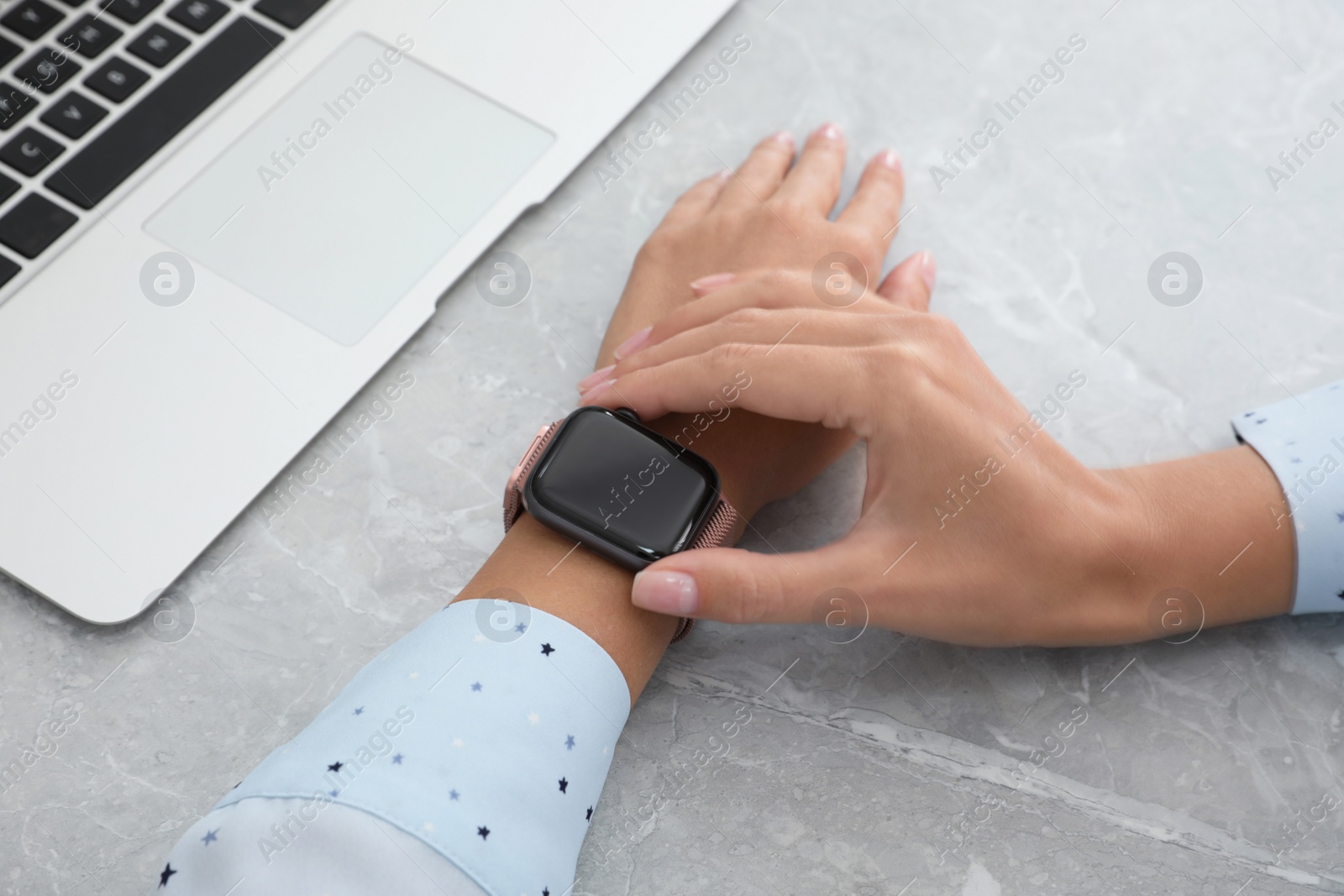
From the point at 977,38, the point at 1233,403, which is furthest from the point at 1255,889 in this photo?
the point at 977,38

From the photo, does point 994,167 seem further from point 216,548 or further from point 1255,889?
point 216,548

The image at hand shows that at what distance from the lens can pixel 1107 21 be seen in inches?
39.0

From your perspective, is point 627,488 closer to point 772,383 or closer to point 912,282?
point 772,383

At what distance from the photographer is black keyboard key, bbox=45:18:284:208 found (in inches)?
28.8

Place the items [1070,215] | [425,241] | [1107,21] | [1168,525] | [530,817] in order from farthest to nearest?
[1107,21] → [1070,215] → [425,241] → [1168,525] → [530,817]

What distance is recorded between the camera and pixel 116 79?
29.4 inches

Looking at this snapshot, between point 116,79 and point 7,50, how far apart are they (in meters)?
0.08

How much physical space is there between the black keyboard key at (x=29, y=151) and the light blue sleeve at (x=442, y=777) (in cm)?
47

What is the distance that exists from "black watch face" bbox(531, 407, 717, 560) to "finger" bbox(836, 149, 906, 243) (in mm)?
334

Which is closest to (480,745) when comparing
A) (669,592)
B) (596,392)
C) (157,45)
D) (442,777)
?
(442,777)

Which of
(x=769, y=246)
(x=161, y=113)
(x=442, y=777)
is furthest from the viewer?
(x=769, y=246)

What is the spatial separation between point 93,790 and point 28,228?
42 centimetres

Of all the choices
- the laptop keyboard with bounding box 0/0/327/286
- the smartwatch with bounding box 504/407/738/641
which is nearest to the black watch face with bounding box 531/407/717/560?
the smartwatch with bounding box 504/407/738/641

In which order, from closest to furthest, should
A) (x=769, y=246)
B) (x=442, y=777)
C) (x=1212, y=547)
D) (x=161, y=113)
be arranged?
(x=442, y=777) < (x=1212, y=547) < (x=161, y=113) < (x=769, y=246)
